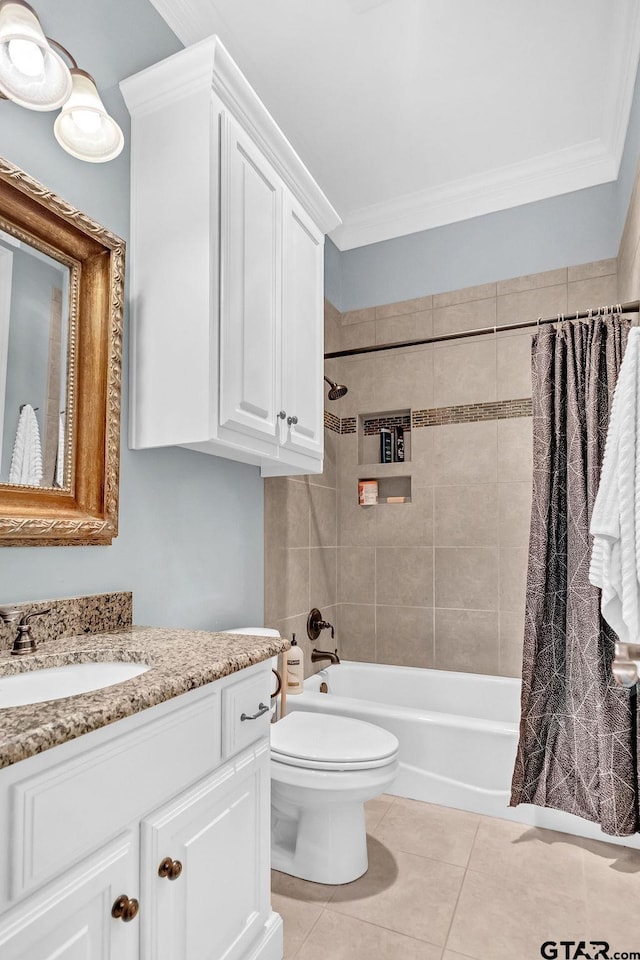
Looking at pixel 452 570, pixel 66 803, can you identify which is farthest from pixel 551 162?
pixel 66 803

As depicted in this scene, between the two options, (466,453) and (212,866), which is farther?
(466,453)

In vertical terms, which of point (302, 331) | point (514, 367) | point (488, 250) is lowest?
point (302, 331)

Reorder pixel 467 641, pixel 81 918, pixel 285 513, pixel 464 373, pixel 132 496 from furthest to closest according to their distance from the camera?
pixel 464 373
pixel 467 641
pixel 285 513
pixel 132 496
pixel 81 918

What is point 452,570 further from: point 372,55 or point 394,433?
point 372,55

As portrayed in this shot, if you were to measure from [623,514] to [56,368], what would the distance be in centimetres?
154

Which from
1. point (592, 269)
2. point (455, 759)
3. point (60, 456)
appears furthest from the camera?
point (592, 269)

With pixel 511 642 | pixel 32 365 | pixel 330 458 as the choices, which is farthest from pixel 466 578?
pixel 32 365

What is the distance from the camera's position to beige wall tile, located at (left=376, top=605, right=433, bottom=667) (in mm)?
2973

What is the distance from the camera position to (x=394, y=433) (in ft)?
10.4

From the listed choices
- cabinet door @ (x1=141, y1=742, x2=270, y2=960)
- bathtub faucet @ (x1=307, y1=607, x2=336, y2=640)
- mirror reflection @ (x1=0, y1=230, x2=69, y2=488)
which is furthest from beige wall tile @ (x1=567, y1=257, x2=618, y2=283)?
cabinet door @ (x1=141, y1=742, x2=270, y2=960)

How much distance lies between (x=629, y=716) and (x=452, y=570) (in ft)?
3.75

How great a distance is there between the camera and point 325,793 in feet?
5.56

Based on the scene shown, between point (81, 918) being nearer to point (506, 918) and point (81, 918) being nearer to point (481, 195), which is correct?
point (506, 918)

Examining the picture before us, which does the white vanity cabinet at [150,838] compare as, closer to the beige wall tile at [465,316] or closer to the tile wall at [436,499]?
the tile wall at [436,499]
